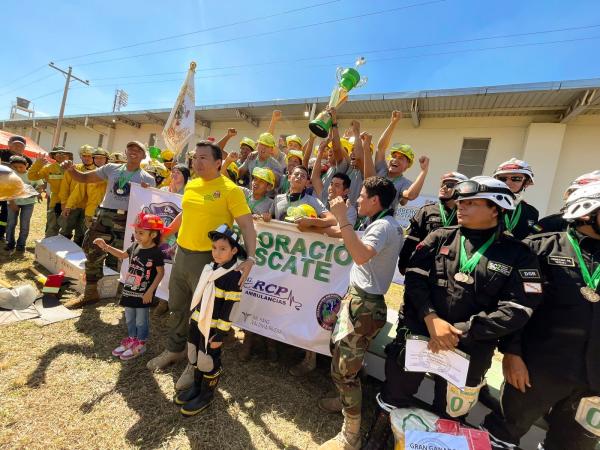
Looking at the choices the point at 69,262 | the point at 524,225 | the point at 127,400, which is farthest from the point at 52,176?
the point at 524,225

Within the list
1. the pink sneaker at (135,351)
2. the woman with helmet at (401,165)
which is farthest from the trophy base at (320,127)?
the pink sneaker at (135,351)

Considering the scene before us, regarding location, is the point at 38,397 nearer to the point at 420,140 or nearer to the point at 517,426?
the point at 517,426

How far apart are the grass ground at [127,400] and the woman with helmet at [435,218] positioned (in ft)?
5.40

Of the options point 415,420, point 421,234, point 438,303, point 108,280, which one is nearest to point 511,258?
point 438,303

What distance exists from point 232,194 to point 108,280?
9.82ft

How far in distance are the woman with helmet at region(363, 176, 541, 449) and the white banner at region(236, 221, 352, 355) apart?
861 millimetres

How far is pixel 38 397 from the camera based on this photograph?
2.42 metres

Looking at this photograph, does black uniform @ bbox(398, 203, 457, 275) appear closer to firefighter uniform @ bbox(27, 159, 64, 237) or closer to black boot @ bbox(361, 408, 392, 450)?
black boot @ bbox(361, 408, 392, 450)

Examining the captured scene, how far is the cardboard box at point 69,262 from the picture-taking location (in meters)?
4.37

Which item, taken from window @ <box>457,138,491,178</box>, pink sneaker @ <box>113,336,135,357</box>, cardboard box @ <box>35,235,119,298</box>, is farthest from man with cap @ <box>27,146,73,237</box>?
window @ <box>457,138,491,178</box>

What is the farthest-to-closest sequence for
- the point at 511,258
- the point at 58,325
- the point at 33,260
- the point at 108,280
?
the point at 33,260 < the point at 108,280 < the point at 58,325 < the point at 511,258

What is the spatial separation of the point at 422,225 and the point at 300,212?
4.09ft

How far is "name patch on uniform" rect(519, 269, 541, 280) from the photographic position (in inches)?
71.4

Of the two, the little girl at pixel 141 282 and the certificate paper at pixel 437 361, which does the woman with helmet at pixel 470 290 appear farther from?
the little girl at pixel 141 282
